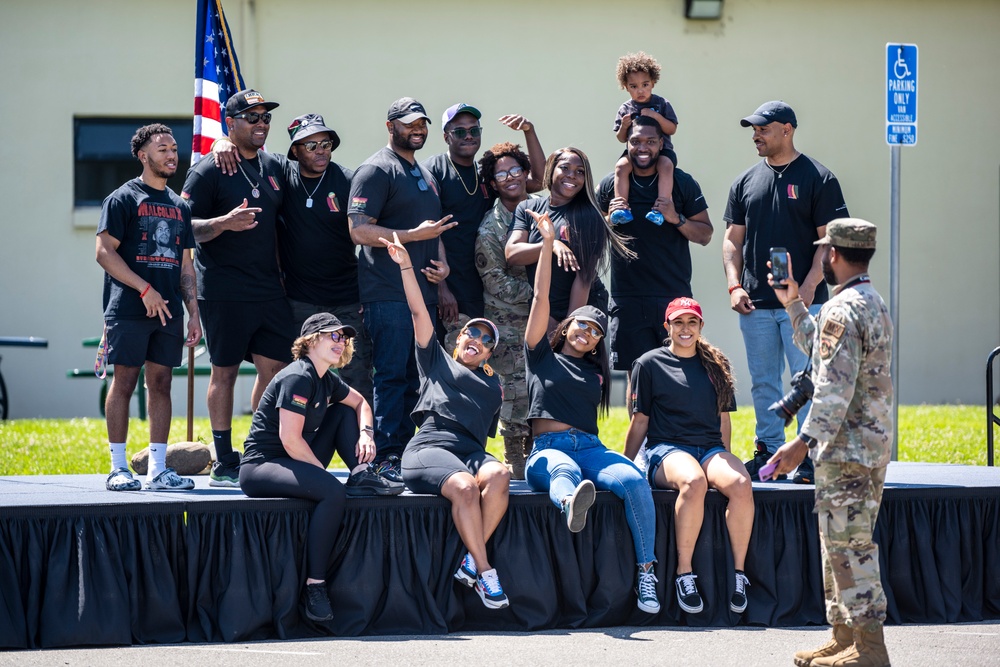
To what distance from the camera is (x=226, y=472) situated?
654cm

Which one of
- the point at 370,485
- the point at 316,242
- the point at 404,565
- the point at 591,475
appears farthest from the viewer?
the point at 316,242

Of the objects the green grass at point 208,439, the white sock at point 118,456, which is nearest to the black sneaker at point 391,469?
the white sock at point 118,456

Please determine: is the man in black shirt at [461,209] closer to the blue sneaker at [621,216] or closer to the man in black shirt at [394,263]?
the man in black shirt at [394,263]

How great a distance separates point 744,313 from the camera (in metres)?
6.80

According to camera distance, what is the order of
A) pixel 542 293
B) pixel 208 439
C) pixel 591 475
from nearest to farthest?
pixel 591 475, pixel 542 293, pixel 208 439

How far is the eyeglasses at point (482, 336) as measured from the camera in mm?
6160

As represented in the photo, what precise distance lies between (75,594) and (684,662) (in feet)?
8.81

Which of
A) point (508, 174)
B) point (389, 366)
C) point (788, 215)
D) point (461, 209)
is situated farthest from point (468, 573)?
point (788, 215)

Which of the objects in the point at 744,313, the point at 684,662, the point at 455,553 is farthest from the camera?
the point at 744,313

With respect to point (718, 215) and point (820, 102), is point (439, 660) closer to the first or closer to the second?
point (718, 215)

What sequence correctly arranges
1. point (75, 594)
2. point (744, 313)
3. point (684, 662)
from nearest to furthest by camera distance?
point (684, 662) → point (75, 594) → point (744, 313)

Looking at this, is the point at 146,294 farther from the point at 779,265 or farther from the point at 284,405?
the point at 779,265

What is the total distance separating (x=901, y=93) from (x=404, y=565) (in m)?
4.43

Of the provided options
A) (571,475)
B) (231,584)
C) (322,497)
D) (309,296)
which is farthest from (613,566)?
(309,296)
